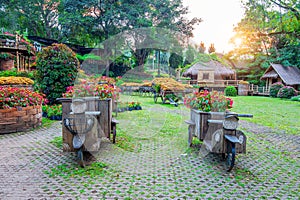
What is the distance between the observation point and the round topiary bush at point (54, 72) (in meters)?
8.00

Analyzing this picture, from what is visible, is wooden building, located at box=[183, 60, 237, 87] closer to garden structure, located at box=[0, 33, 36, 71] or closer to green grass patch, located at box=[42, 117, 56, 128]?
green grass patch, located at box=[42, 117, 56, 128]

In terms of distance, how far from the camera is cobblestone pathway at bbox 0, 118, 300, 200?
2.49m

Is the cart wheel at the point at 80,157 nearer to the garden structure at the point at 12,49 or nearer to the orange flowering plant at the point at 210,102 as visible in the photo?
the orange flowering plant at the point at 210,102

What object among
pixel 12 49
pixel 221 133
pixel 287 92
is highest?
pixel 12 49

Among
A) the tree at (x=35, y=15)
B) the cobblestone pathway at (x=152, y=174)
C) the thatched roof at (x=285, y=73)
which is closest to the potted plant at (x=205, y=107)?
the cobblestone pathway at (x=152, y=174)

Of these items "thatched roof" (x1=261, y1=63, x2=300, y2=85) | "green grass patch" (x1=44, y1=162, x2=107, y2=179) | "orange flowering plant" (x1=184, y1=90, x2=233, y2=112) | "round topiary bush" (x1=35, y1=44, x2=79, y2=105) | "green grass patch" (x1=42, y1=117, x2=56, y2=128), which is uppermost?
"thatched roof" (x1=261, y1=63, x2=300, y2=85)

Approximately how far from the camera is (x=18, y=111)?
512 cm

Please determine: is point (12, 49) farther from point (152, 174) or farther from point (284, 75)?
point (284, 75)

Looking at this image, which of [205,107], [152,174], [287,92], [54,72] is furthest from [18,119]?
[287,92]

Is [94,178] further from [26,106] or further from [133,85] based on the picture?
[133,85]

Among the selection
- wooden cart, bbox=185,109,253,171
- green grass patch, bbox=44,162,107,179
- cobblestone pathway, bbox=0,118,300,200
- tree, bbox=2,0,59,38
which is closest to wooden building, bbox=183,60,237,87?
wooden cart, bbox=185,109,253,171

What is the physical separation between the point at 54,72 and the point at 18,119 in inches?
128

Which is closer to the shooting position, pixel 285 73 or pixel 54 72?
pixel 54 72

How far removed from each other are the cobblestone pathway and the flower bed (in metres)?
0.59
